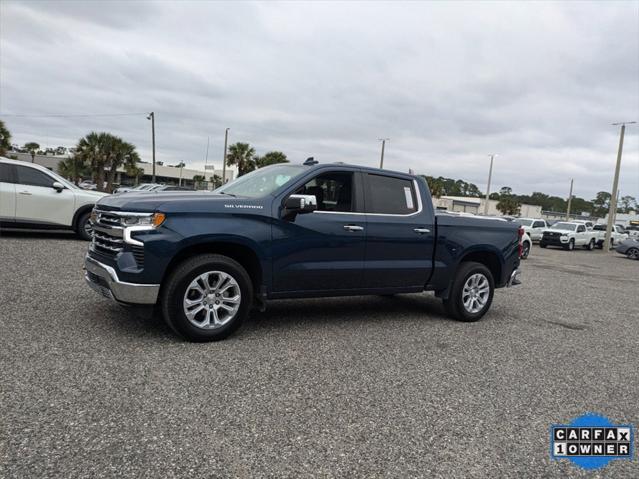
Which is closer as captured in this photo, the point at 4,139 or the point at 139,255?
the point at 139,255

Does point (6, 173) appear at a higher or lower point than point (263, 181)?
lower

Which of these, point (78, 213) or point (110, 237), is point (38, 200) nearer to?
point (78, 213)

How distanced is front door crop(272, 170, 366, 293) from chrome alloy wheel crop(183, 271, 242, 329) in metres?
0.50

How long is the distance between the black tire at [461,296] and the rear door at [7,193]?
9.29 m

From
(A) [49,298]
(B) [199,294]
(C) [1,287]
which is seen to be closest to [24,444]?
(B) [199,294]

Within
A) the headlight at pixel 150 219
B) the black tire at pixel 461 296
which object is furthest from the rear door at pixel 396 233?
the headlight at pixel 150 219

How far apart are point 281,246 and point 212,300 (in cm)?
88

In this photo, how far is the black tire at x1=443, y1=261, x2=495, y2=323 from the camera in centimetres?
672

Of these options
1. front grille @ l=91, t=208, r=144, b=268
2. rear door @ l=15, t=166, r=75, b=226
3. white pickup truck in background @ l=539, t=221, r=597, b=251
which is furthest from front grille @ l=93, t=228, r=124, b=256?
white pickup truck in background @ l=539, t=221, r=597, b=251

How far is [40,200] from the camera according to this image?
11.2 metres

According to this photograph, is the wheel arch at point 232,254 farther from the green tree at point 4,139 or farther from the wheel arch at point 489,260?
the green tree at point 4,139

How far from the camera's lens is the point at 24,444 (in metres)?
2.93

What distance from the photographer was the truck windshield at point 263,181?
5.59 metres

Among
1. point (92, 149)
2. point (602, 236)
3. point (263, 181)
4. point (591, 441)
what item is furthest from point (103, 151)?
point (591, 441)
